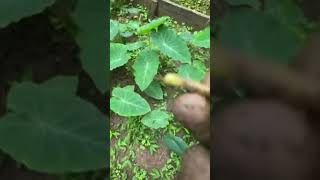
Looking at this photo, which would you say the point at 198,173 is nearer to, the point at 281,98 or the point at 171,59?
the point at 281,98

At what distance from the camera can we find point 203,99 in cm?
79

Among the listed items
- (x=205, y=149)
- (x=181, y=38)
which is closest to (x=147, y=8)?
(x=181, y=38)

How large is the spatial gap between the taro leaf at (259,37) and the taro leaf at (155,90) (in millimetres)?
808

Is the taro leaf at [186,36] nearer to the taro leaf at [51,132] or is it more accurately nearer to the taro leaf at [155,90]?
the taro leaf at [155,90]

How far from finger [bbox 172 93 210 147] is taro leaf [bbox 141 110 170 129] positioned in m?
0.59

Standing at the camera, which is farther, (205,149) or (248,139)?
(205,149)

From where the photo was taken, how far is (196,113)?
83 centimetres

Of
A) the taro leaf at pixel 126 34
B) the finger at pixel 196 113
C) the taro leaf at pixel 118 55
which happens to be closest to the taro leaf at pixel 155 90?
the taro leaf at pixel 118 55

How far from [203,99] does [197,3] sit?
3.69 ft

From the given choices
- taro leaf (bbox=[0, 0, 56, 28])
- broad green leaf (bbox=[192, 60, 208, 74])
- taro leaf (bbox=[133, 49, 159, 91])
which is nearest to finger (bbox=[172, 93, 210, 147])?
taro leaf (bbox=[0, 0, 56, 28])

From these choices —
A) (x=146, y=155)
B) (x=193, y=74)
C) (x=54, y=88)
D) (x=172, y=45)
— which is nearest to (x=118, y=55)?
(x=172, y=45)

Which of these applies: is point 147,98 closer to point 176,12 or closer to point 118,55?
point 118,55

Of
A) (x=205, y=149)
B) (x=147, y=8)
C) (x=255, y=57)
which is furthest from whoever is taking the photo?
(x=147, y=8)

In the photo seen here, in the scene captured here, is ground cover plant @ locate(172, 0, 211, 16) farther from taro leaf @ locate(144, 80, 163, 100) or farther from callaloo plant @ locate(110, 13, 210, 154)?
taro leaf @ locate(144, 80, 163, 100)
